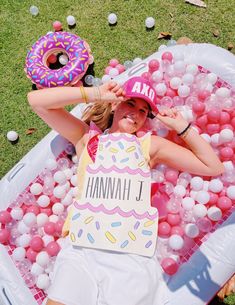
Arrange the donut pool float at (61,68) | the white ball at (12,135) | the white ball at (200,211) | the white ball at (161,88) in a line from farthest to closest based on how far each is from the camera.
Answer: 1. the white ball at (12,135)
2. the donut pool float at (61,68)
3. the white ball at (161,88)
4. the white ball at (200,211)

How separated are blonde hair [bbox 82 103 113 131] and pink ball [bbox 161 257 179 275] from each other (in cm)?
110

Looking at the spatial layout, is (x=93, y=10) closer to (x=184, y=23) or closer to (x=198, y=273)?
(x=184, y=23)

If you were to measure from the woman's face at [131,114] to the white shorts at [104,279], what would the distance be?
895 millimetres

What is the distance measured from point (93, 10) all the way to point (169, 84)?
4.37 ft

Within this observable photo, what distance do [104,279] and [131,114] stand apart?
1.15m

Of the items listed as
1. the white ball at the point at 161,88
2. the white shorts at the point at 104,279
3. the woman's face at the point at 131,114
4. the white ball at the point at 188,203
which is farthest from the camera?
the white ball at the point at 161,88

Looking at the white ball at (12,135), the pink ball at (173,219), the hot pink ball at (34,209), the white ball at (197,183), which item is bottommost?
the hot pink ball at (34,209)

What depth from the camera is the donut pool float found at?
393 cm

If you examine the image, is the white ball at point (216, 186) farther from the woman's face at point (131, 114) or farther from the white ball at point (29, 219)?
→ the white ball at point (29, 219)

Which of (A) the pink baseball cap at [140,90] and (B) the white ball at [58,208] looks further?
(B) the white ball at [58,208]

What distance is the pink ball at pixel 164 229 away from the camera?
11.0 ft

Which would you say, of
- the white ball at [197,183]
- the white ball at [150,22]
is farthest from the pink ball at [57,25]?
the white ball at [197,183]

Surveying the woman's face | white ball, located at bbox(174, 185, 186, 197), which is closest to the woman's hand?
the woman's face

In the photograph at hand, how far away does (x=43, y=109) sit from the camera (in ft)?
10.7
